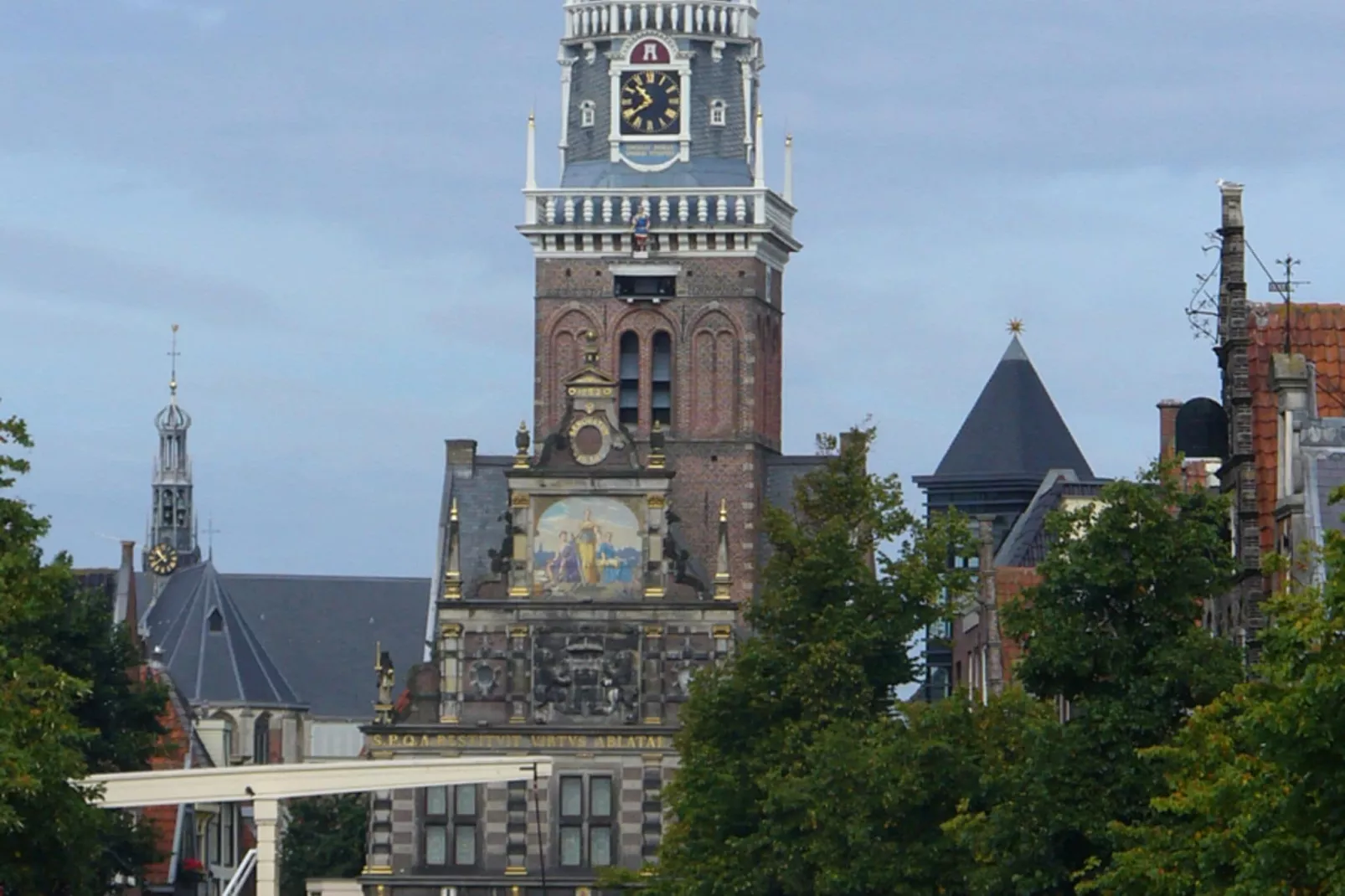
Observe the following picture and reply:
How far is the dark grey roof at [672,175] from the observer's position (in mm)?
128875

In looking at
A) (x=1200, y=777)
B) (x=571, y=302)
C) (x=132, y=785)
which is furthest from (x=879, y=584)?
(x=571, y=302)

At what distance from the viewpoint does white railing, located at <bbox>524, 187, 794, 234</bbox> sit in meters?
128

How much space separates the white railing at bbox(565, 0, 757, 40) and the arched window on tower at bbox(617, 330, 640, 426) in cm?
961

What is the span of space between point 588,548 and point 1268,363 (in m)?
59.4

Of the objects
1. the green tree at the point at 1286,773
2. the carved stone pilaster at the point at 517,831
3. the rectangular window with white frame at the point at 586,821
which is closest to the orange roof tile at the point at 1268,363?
the green tree at the point at 1286,773

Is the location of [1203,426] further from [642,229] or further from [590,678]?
[642,229]

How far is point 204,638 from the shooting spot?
636 feet

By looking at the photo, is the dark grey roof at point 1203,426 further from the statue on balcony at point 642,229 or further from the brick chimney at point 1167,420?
the statue on balcony at point 642,229

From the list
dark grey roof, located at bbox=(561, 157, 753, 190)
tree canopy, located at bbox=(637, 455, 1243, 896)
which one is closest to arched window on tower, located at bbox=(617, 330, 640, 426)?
dark grey roof, located at bbox=(561, 157, 753, 190)

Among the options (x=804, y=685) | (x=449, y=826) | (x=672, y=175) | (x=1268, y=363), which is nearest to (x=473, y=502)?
(x=672, y=175)

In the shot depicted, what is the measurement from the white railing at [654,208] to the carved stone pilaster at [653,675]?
1681cm

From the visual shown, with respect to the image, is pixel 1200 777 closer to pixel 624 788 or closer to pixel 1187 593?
pixel 1187 593

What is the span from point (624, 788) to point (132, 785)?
164ft

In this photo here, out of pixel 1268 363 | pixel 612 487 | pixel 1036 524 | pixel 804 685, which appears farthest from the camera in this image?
pixel 612 487
